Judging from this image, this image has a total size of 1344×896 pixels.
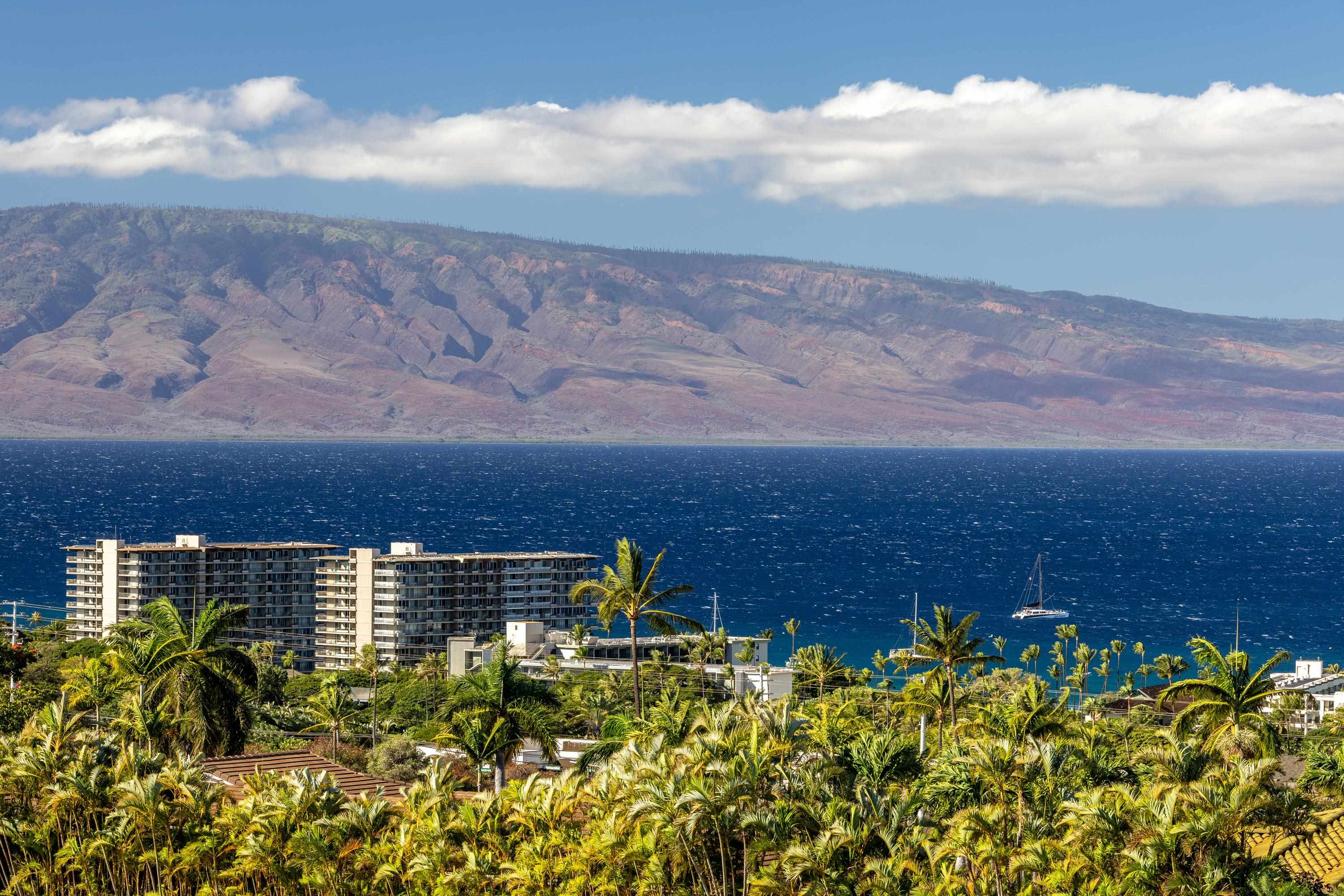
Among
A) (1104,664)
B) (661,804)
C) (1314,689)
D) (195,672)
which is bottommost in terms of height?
(1104,664)

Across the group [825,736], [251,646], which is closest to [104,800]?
[825,736]

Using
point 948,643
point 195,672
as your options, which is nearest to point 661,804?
point 195,672

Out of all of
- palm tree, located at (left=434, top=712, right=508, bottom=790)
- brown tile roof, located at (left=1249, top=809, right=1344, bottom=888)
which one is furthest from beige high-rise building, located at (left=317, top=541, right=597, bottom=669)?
brown tile roof, located at (left=1249, top=809, right=1344, bottom=888)

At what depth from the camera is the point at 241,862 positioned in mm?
50625

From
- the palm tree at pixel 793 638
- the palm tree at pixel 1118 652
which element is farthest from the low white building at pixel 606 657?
the palm tree at pixel 1118 652

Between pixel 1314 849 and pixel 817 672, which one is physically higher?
pixel 1314 849

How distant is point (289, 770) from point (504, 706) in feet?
26.0

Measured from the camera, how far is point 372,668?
391 ft

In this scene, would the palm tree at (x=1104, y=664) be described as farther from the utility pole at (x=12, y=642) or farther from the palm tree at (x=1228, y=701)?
the utility pole at (x=12, y=642)

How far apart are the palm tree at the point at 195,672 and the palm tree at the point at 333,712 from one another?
912 inches

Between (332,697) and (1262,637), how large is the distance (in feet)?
407

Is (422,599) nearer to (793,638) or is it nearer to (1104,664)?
(793,638)

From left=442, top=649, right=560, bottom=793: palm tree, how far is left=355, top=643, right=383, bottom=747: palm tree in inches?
1134

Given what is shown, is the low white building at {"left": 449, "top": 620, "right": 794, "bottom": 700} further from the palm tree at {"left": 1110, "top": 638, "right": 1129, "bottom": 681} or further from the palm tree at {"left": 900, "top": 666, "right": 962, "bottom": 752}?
the palm tree at {"left": 900, "top": 666, "right": 962, "bottom": 752}
